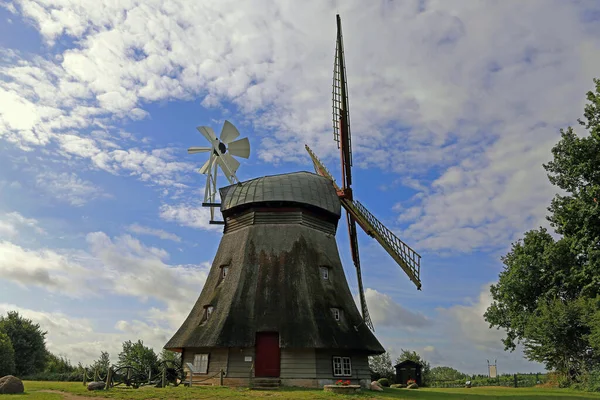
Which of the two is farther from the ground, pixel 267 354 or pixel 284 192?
pixel 284 192

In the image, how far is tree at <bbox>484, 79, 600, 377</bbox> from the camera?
22391mm

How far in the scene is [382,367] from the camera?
41281 millimetres

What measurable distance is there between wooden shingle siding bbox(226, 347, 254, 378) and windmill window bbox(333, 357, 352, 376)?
387cm

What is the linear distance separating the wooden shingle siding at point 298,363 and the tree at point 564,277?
45.0 ft

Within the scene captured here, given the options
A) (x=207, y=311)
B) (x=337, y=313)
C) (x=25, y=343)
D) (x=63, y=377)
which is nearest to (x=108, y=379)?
(x=207, y=311)

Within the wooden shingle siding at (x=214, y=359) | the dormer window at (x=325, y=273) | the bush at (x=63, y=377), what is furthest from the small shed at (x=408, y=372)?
the bush at (x=63, y=377)

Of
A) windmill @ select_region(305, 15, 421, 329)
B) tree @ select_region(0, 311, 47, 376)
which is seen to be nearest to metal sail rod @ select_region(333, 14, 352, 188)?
windmill @ select_region(305, 15, 421, 329)

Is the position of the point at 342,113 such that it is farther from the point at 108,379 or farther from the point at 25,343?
the point at 25,343

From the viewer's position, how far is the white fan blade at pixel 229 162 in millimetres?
27281

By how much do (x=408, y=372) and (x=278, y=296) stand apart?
17.9 m

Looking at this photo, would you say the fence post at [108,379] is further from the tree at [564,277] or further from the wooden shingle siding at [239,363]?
the tree at [564,277]

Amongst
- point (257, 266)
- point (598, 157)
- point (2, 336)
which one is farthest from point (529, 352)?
point (2, 336)

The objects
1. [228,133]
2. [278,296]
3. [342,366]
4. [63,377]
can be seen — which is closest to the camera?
[342,366]

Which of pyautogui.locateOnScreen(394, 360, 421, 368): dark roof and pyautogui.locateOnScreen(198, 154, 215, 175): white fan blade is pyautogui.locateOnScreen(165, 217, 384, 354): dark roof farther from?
pyautogui.locateOnScreen(394, 360, 421, 368): dark roof
